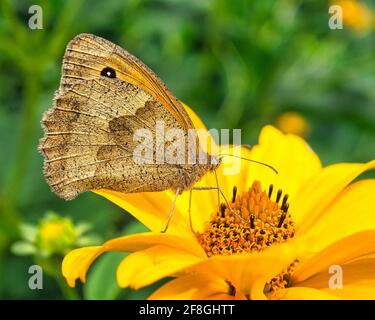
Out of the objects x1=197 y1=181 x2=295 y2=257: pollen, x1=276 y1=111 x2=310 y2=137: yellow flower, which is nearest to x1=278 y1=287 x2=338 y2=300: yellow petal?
x1=197 y1=181 x2=295 y2=257: pollen

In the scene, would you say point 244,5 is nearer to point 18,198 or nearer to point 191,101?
point 191,101

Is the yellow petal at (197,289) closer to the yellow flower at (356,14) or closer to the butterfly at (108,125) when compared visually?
the butterfly at (108,125)

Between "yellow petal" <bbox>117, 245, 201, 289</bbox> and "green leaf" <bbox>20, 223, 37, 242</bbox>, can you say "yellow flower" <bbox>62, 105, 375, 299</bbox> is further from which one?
"green leaf" <bbox>20, 223, 37, 242</bbox>

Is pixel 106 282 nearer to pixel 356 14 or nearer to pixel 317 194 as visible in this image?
pixel 317 194

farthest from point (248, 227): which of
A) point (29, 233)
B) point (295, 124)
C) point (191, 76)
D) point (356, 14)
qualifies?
point (356, 14)

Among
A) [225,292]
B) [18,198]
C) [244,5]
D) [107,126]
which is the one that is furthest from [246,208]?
[244,5]
